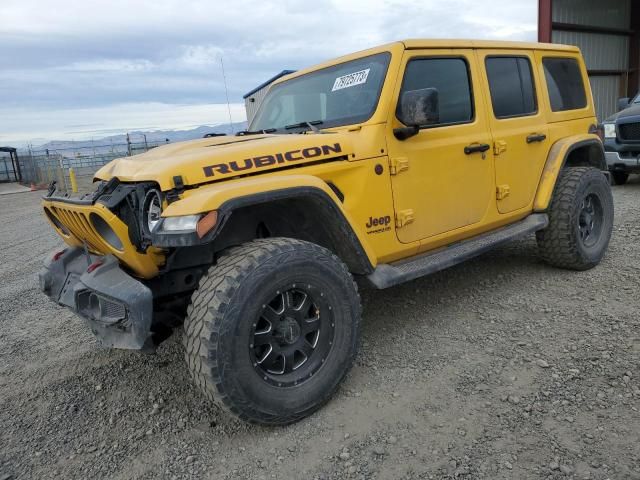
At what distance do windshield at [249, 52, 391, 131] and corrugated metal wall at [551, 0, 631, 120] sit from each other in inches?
479

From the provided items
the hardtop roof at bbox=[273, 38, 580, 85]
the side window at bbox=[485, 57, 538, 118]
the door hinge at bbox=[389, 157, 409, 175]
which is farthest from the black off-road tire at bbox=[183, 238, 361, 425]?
the side window at bbox=[485, 57, 538, 118]

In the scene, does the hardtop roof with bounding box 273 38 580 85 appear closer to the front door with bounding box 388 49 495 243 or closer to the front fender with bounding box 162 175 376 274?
the front door with bounding box 388 49 495 243

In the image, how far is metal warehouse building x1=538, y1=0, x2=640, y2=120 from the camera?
45.4ft

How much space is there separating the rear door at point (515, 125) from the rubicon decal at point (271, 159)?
5.18ft

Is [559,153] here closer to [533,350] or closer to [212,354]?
[533,350]

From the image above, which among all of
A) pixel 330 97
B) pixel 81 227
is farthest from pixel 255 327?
pixel 330 97

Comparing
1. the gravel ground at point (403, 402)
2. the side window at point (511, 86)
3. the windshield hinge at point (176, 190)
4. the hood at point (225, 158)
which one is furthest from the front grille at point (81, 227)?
the side window at point (511, 86)

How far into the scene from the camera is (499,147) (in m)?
3.83

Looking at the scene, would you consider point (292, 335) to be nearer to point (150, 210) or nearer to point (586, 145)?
point (150, 210)

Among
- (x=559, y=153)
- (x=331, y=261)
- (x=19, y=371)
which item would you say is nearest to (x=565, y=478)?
(x=331, y=261)

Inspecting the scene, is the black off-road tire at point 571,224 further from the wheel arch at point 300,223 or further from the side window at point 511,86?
the wheel arch at point 300,223

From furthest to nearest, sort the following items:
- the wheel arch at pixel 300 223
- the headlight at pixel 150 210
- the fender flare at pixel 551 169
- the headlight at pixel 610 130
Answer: the headlight at pixel 610 130 → the fender flare at pixel 551 169 → the wheel arch at pixel 300 223 → the headlight at pixel 150 210

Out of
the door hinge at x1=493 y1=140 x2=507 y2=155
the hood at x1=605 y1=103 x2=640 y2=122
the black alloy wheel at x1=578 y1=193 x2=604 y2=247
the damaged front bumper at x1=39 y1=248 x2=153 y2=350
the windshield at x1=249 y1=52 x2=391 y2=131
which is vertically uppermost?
the windshield at x1=249 y1=52 x2=391 y2=131

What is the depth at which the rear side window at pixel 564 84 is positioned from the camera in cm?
447
